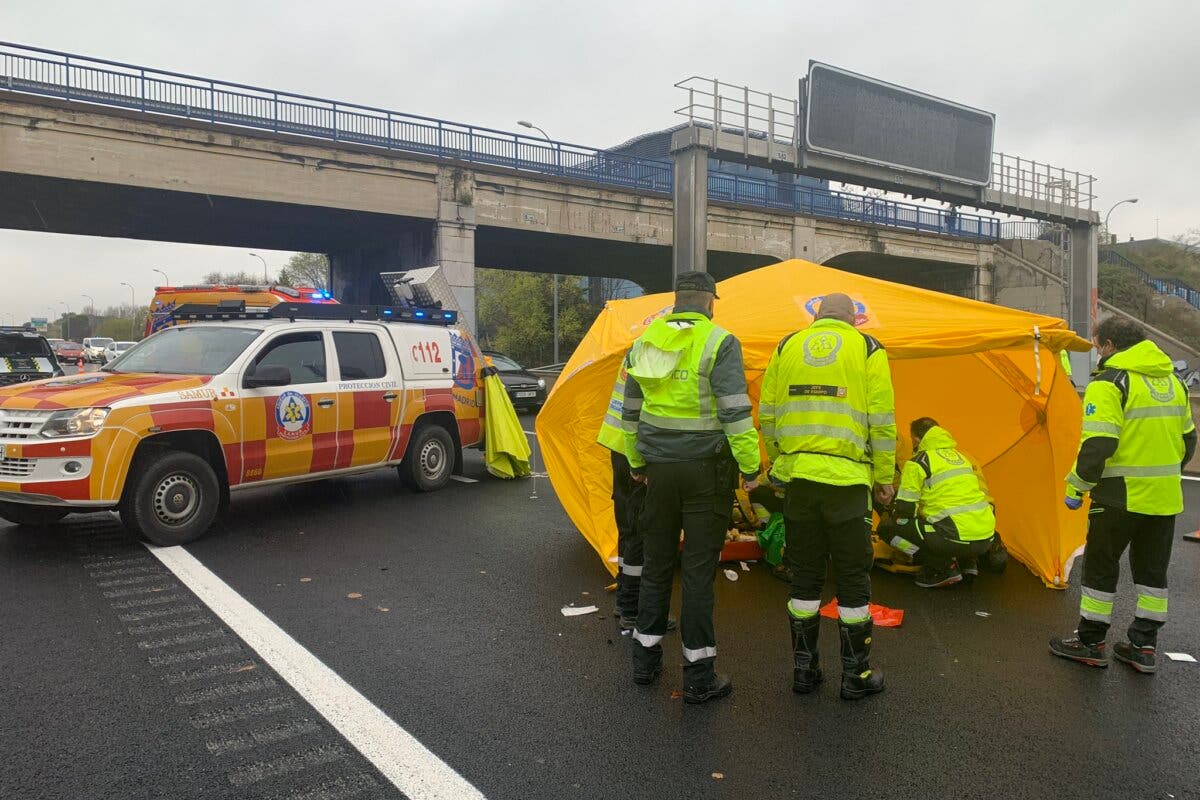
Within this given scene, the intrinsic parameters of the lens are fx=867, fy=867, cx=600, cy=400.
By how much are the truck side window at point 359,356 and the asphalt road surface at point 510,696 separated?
2502mm

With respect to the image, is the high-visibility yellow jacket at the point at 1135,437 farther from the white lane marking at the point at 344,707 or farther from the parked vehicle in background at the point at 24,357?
the parked vehicle in background at the point at 24,357

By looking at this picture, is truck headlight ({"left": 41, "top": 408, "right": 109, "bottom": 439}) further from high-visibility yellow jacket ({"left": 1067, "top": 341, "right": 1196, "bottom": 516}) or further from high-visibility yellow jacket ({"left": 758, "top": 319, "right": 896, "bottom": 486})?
high-visibility yellow jacket ({"left": 1067, "top": 341, "right": 1196, "bottom": 516})

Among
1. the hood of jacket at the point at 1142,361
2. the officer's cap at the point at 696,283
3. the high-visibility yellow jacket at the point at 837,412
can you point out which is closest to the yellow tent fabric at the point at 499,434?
the officer's cap at the point at 696,283

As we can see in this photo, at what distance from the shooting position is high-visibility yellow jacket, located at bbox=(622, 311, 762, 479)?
13.5ft

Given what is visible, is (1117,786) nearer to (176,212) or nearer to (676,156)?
(676,156)

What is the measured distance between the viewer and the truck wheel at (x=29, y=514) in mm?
6999

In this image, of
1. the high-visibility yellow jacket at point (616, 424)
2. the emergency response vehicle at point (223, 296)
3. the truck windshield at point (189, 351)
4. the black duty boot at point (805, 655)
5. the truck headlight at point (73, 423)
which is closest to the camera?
the black duty boot at point (805, 655)

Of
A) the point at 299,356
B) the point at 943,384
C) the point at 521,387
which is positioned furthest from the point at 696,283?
the point at 521,387

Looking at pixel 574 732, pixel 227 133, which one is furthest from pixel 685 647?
pixel 227 133

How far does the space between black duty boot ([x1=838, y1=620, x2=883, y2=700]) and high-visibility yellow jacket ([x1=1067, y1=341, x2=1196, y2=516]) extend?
153 centimetres

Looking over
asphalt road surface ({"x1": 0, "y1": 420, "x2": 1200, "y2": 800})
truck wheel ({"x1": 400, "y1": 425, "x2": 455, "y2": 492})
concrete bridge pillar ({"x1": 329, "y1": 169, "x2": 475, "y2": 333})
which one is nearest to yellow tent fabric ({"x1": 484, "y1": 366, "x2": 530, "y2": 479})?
truck wheel ({"x1": 400, "y1": 425, "x2": 455, "y2": 492})

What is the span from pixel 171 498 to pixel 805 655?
533 centimetres

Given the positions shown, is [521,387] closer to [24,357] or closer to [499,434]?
[499,434]

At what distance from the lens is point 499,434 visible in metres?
10.4
